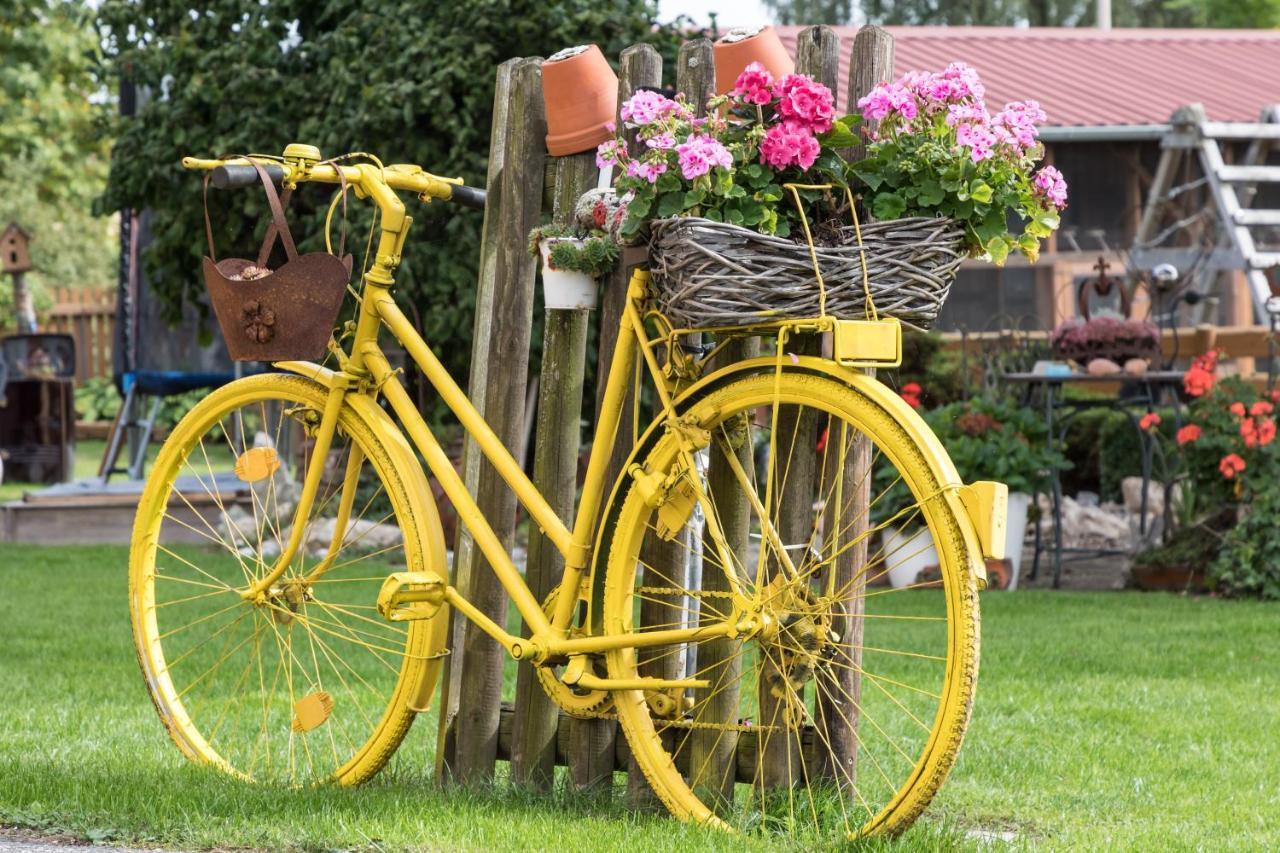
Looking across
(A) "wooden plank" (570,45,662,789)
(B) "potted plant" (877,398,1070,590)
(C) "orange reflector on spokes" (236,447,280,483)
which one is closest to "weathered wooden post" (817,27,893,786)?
(A) "wooden plank" (570,45,662,789)

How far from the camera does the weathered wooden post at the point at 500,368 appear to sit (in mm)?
3613

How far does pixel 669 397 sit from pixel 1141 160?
548 inches

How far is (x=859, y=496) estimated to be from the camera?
323 cm

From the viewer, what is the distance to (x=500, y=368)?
11.9ft

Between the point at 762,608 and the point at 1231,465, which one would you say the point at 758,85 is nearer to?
the point at 762,608

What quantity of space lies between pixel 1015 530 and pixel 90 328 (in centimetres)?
1707

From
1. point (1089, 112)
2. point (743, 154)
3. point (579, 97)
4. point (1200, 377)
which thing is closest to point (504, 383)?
point (579, 97)

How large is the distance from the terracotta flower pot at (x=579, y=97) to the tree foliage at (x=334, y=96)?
5144 mm

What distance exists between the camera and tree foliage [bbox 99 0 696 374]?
8.71 m

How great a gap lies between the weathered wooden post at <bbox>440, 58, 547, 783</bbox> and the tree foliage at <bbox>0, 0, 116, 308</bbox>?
17.2 metres

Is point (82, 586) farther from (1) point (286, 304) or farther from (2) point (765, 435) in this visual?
(1) point (286, 304)

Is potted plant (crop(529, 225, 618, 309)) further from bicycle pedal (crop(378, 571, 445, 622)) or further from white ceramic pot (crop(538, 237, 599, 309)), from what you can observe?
bicycle pedal (crop(378, 571, 445, 622))

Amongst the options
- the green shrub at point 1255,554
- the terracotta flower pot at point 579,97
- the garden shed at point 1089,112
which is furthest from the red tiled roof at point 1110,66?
the terracotta flower pot at point 579,97

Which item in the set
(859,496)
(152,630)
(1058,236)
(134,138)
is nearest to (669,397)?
(859,496)
